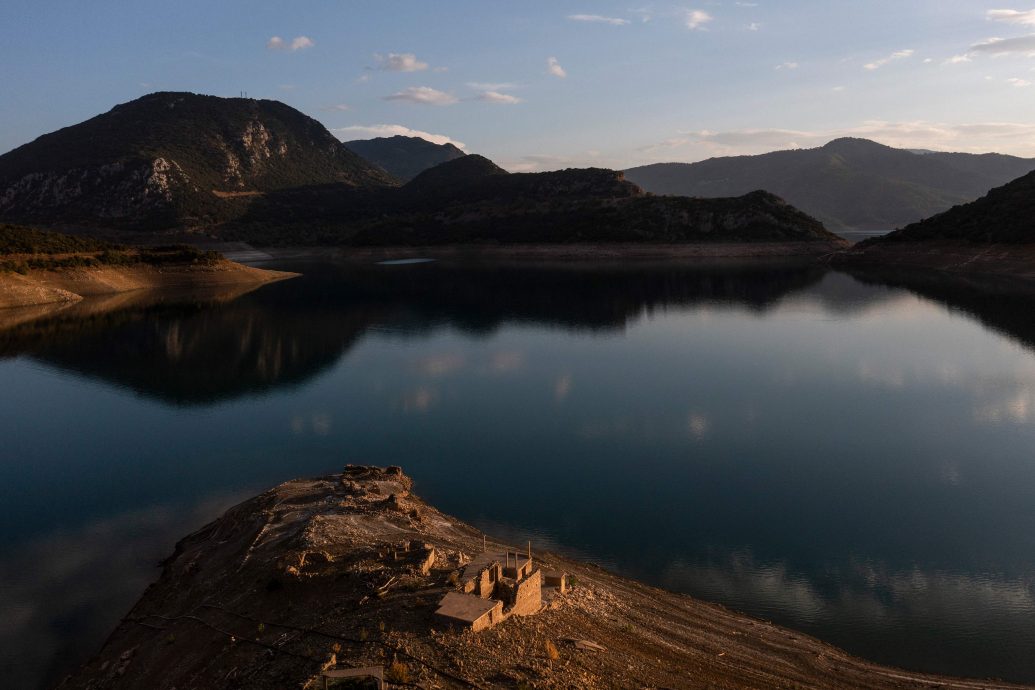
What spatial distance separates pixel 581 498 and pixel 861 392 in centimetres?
2382

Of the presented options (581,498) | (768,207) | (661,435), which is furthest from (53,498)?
(768,207)

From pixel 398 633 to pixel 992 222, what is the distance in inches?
4647


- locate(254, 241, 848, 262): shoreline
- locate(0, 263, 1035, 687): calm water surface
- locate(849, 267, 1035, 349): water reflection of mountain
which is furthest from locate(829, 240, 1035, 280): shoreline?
locate(0, 263, 1035, 687): calm water surface

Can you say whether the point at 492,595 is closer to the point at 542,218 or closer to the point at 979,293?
the point at 979,293

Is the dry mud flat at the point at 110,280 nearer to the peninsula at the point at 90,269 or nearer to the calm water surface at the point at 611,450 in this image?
the peninsula at the point at 90,269

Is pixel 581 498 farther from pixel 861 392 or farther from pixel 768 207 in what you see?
pixel 768 207

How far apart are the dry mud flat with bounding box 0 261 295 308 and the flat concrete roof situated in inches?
3353

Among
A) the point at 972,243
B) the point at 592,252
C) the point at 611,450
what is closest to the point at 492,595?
the point at 611,450

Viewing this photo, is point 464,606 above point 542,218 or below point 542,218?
below

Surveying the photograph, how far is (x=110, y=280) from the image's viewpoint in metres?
93.6

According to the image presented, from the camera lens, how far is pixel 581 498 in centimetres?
2517

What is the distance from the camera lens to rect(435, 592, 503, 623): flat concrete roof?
12734 mm

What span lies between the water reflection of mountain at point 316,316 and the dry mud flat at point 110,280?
4.83 m

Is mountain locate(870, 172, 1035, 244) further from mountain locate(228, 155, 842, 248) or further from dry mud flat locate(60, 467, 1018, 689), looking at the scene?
dry mud flat locate(60, 467, 1018, 689)
